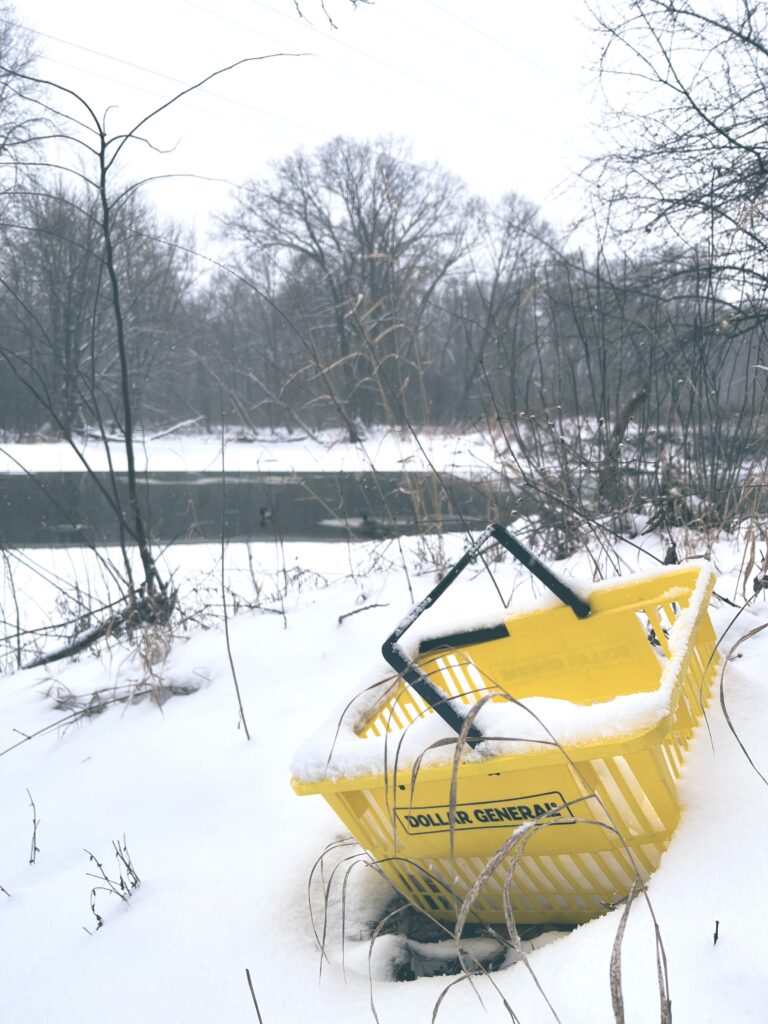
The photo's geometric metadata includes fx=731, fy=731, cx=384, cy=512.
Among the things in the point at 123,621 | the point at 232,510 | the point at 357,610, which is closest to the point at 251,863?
the point at 357,610

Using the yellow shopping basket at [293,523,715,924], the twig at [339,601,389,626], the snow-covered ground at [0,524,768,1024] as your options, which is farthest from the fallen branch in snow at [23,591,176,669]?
the yellow shopping basket at [293,523,715,924]

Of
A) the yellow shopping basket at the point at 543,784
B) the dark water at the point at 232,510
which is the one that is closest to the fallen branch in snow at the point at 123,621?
the dark water at the point at 232,510

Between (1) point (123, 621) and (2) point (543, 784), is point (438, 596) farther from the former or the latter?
(1) point (123, 621)

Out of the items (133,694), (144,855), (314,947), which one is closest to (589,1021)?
(314,947)

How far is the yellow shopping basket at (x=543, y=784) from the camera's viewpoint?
118cm

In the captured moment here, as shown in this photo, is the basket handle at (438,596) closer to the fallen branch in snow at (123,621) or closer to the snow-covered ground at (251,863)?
the snow-covered ground at (251,863)

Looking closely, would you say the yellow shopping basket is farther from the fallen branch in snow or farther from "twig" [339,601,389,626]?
the fallen branch in snow

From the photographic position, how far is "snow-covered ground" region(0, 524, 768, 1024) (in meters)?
0.99

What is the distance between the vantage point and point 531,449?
457 centimetres

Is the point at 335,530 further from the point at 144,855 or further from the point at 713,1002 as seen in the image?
the point at 713,1002

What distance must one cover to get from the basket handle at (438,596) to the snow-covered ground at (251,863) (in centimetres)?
37

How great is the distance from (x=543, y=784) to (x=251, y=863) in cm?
86

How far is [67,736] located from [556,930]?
6.61ft

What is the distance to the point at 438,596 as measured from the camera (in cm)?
162
